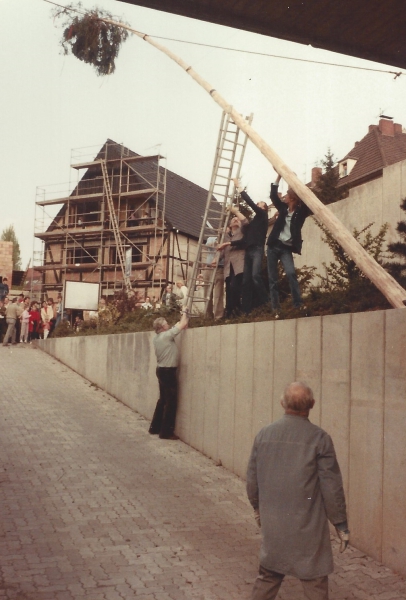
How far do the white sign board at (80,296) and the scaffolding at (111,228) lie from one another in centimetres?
1510

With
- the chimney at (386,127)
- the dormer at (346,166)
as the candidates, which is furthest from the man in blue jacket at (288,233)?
the chimney at (386,127)

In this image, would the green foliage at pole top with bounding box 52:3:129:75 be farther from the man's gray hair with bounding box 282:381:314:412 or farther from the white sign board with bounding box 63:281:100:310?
the white sign board with bounding box 63:281:100:310

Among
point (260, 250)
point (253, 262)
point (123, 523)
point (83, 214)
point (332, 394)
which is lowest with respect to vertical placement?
point (123, 523)

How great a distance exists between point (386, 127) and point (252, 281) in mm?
32507

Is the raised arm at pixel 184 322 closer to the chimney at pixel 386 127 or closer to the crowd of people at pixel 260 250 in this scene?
the crowd of people at pixel 260 250

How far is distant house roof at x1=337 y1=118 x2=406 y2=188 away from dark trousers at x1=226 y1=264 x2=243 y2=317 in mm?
26701

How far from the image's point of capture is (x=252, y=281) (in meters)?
12.4

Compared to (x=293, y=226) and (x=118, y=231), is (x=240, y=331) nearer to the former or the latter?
(x=293, y=226)

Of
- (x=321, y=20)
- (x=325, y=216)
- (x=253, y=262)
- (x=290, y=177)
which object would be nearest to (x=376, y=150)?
(x=253, y=262)

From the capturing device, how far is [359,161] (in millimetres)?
41438

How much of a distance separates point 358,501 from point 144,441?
6.12m

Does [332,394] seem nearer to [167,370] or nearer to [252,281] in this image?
[252,281]

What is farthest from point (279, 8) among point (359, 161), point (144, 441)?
point (359, 161)

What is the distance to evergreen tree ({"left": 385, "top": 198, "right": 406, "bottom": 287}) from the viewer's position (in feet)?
26.7
